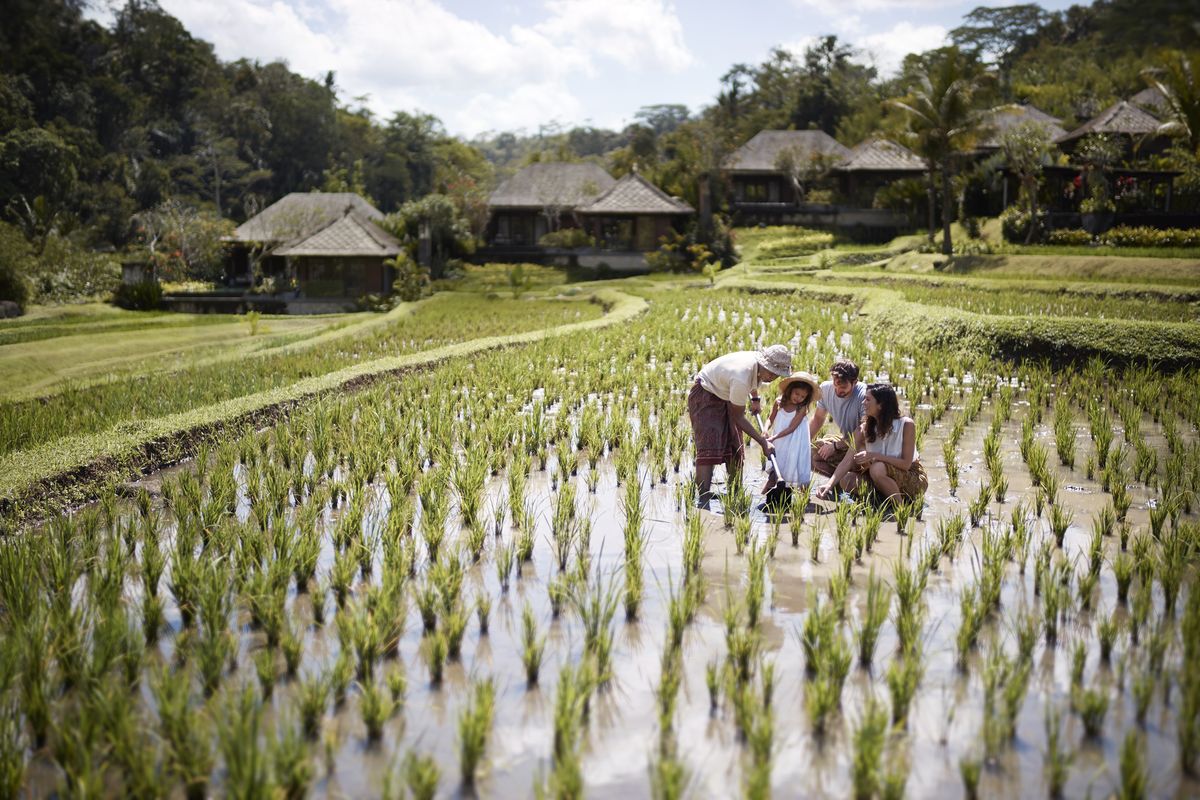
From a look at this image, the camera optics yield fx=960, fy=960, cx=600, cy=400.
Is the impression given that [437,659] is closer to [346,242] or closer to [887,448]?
[887,448]

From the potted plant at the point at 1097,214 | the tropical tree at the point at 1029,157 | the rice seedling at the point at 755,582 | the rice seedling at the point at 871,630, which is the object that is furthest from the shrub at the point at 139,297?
the rice seedling at the point at 871,630

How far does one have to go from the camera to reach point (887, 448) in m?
5.44

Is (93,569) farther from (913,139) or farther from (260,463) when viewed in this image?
(913,139)

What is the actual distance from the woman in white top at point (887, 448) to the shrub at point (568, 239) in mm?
27234

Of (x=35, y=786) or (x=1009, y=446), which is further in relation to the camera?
(x=1009, y=446)

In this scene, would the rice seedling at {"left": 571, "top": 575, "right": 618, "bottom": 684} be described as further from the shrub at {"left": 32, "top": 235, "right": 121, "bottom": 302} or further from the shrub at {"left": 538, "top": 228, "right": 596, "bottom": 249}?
the shrub at {"left": 538, "top": 228, "right": 596, "bottom": 249}

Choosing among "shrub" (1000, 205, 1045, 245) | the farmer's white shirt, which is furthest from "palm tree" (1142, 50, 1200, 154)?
the farmer's white shirt

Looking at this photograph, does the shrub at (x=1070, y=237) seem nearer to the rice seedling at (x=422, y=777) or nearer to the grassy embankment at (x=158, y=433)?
the grassy embankment at (x=158, y=433)

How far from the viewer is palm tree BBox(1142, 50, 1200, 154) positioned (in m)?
12.3

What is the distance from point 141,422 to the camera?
717cm

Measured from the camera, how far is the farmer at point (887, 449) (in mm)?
5355

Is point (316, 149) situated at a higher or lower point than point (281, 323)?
higher

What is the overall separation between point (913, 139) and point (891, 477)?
21.7 m

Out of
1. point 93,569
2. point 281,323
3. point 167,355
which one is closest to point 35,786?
point 93,569
